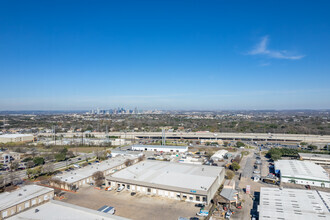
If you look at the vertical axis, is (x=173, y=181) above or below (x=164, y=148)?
above

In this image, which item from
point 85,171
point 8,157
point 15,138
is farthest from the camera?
point 15,138

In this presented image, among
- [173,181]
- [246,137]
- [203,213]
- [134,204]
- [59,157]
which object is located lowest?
[246,137]

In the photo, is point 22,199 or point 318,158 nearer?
point 22,199

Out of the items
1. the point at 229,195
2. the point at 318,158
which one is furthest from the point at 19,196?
the point at 318,158

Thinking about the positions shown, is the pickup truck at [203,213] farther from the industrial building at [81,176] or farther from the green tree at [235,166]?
the green tree at [235,166]

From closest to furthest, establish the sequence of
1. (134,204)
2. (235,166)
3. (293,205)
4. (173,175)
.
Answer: (293,205)
(134,204)
(173,175)
(235,166)

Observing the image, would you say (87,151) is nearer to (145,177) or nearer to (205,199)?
(145,177)

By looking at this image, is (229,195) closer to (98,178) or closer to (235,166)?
(235,166)

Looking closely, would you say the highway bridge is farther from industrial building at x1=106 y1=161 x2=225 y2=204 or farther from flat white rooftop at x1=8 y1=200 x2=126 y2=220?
flat white rooftop at x1=8 y1=200 x2=126 y2=220
